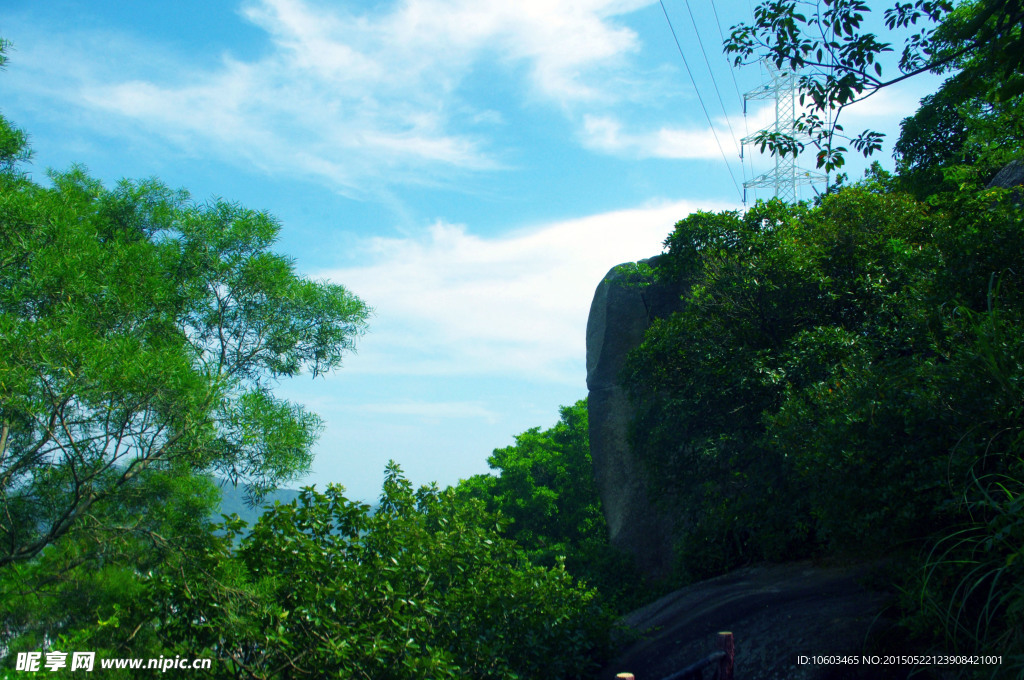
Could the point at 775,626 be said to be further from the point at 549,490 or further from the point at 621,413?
the point at 549,490

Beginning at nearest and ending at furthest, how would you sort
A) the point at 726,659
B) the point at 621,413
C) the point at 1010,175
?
the point at 726,659 → the point at 1010,175 → the point at 621,413

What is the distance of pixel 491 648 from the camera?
7805mm

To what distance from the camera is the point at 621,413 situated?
61.9 feet

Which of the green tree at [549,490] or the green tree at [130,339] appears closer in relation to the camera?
the green tree at [130,339]

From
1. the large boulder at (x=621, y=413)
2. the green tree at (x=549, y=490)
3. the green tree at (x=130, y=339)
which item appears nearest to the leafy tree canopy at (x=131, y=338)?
the green tree at (x=130, y=339)

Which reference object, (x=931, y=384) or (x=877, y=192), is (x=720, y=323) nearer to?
(x=877, y=192)

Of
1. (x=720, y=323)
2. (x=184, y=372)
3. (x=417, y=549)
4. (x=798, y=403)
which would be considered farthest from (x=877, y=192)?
(x=184, y=372)

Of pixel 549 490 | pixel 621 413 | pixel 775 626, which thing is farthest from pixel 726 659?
pixel 549 490

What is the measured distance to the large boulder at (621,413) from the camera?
Result: 17.8m
